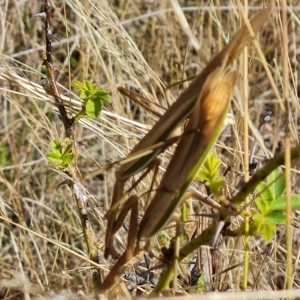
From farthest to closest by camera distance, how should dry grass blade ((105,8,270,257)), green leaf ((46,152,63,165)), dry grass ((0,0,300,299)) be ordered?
1. dry grass ((0,0,300,299))
2. green leaf ((46,152,63,165))
3. dry grass blade ((105,8,270,257))

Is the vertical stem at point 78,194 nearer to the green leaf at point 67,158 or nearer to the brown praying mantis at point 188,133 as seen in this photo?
→ the green leaf at point 67,158

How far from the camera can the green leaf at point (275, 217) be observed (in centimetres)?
54

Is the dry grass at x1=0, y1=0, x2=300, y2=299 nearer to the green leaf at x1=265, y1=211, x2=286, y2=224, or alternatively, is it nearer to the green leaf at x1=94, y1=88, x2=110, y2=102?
the green leaf at x1=94, y1=88, x2=110, y2=102

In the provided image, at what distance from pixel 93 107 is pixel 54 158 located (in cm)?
10

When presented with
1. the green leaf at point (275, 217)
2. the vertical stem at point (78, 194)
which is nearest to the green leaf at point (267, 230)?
the green leaf at point (275, 217)

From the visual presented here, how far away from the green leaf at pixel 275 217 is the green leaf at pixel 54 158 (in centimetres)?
34

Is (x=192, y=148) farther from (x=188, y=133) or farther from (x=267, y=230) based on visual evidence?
(x=267, y=230)

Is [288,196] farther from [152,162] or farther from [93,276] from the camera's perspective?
[93,276]

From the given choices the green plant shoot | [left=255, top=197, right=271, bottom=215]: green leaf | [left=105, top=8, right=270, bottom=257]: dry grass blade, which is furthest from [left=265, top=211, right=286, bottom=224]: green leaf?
the green plant shoot

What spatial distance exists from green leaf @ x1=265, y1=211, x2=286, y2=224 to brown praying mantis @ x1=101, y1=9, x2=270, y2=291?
3.9 inches

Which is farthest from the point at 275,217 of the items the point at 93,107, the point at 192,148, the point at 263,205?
the point at 93,107

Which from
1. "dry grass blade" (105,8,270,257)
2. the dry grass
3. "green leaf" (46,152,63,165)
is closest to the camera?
"dry grass blade" (105,8,270,257)

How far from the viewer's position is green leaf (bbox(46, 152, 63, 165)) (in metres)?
0.75

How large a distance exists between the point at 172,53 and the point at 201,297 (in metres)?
1.29
